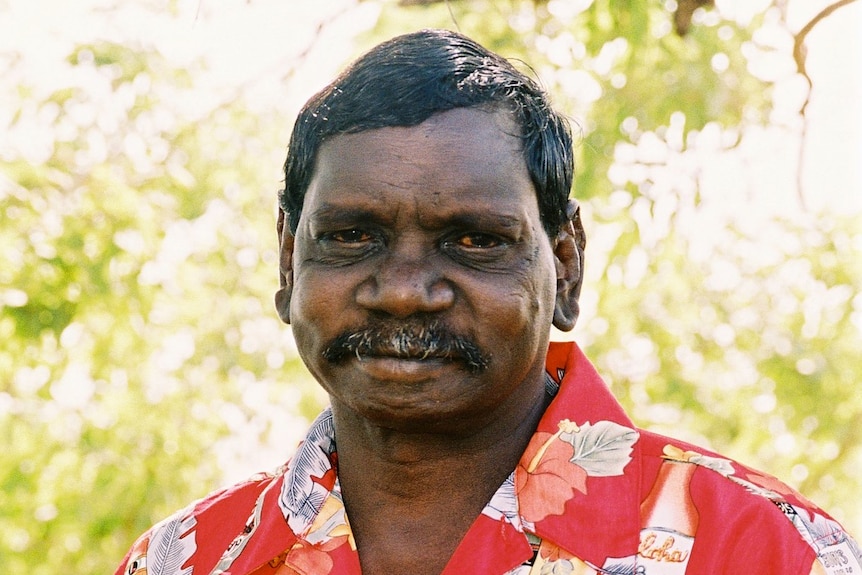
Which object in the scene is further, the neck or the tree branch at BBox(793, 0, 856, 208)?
the tree branch at BBox(793, 0, 856, 208)

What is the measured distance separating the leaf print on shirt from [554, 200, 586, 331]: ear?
7.7 inches

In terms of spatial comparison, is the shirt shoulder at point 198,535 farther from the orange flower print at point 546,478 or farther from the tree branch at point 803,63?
the tree branch at point 803,63

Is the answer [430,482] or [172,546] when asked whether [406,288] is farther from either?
[172,546]

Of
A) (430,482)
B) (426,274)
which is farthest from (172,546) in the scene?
(426,274)

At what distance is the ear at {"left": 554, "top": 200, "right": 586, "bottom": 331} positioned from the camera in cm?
204

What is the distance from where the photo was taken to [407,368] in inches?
70.9

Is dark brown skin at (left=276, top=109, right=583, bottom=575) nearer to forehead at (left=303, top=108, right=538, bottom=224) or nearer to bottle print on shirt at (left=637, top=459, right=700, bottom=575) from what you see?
forehead at (left=303, top=108, right=538, bottom=224)

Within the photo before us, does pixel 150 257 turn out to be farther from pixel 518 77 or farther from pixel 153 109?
pixel 518 77

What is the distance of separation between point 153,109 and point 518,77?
3.18 m

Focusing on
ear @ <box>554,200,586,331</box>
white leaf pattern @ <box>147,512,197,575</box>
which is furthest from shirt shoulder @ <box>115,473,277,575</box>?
ear @ <box>554,200,586,331</box>

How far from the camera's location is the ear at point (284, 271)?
2127mm

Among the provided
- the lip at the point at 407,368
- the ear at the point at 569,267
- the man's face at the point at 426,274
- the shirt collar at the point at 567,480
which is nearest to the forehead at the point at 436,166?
the man's face at the point at 426,274

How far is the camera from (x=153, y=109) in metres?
4.91

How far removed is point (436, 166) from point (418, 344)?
279mm
